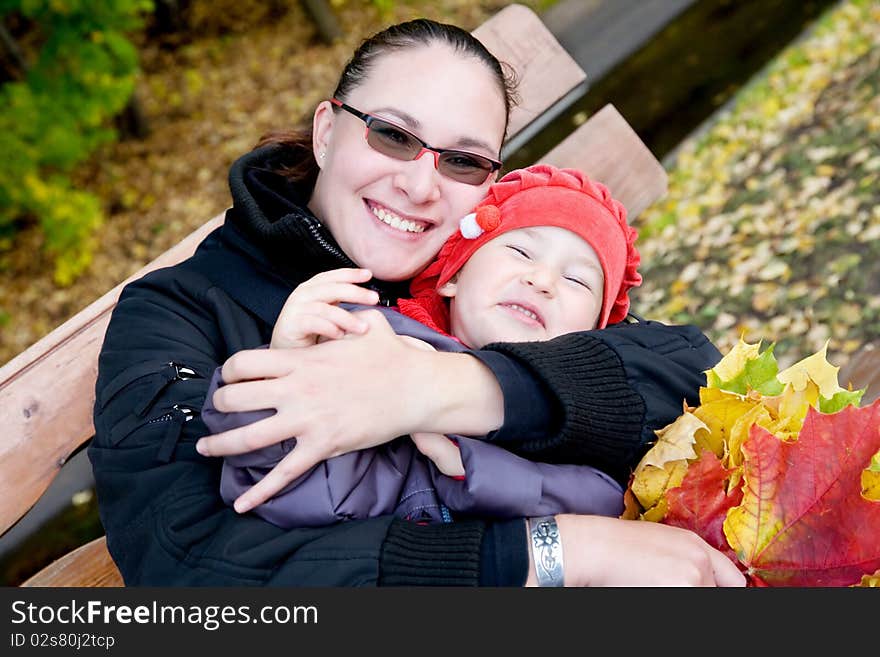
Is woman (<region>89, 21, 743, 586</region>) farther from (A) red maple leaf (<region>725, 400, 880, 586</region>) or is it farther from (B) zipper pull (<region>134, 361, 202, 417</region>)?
(A) red maple leaf (<region>725, 400, 880, 586</region>)

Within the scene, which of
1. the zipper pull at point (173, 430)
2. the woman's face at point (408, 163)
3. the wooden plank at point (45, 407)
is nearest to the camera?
the zipper pull at point (173, 430)

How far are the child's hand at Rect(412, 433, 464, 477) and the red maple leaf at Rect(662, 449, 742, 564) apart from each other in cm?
39

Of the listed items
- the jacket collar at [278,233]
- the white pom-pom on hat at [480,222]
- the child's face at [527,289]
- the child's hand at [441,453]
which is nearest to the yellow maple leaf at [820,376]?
the child's face at [527,289]

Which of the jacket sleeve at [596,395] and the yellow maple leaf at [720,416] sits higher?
the jacket sleeve at [596,395]

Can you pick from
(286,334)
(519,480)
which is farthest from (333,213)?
(519,480)

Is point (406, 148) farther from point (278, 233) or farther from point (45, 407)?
point (45, 407)

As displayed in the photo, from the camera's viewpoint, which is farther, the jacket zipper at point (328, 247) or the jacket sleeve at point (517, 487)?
the jacket zipper at point (328, 247)

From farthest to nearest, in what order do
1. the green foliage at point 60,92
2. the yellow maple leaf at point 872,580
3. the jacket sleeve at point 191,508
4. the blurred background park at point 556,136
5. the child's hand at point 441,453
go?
the green foliage at point 60,92, the blurred background park at point 556,136, the child's hand at point 441,453, the jacket sleeve at point 191,508, the yellow maple leaf at point 872,580

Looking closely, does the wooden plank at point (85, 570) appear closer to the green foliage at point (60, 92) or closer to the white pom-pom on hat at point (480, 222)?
the white pom-pom on hat at point (480, 222)

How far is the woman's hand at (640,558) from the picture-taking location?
1.40 m

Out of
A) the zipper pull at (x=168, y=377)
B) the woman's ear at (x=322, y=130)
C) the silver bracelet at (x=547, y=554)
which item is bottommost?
the silver bracelet at (x=547, y=554)

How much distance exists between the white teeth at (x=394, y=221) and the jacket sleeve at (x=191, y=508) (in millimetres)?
429

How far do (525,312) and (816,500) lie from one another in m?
0.81

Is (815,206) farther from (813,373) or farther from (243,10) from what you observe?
(243,10)
